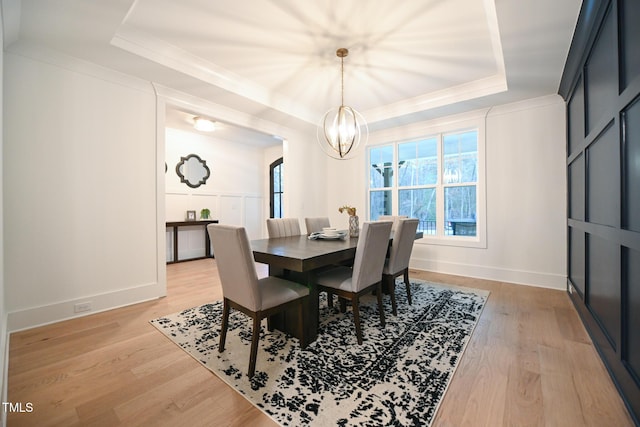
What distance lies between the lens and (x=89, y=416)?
52.9 inches

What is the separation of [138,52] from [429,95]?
3.50 metres

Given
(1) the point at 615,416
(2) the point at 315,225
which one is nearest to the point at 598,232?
(1) the point at 615,416

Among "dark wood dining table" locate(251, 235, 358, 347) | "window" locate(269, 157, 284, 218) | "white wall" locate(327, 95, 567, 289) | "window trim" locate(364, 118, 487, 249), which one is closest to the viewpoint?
"dark wood dining table" locate(251, 235, 358, 347)

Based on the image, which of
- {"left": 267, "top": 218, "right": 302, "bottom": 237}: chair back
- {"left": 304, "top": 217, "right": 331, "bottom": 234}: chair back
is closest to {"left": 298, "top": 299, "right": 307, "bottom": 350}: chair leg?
{"left": 267, "top": 218, "right": 302, "bottom": 237}: chair back

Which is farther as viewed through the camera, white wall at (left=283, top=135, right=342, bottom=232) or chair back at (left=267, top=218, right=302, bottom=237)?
white wall at (left=283, top=135, right=342, bottom=232)

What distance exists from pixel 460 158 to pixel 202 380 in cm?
429

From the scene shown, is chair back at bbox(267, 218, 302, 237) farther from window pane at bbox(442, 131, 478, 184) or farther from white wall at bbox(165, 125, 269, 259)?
white wall at bbox(165, 125, 269, 259)

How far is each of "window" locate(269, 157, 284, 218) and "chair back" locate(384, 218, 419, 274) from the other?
449 centimetres

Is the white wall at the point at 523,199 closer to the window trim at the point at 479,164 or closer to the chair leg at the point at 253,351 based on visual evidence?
the window trim at the point at 479,164

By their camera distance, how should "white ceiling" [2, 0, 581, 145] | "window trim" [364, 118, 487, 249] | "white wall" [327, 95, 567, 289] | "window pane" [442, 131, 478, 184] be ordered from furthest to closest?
1. "window pane" [442, 131, 478, 184]
2. "window trim" [364, 118, 487, 249]
3. "white wall" [327, 95, 567, 289]
4. "white ceiling" [2, 0, 581, 145]

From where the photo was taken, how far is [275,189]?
6.85 m

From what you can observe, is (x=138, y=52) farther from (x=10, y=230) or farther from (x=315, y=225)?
(x=315, y=225)

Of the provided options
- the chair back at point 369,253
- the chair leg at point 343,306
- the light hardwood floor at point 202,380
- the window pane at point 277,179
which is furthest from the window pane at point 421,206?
the window pane at point 277,179

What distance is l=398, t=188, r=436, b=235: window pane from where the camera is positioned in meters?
4.43
